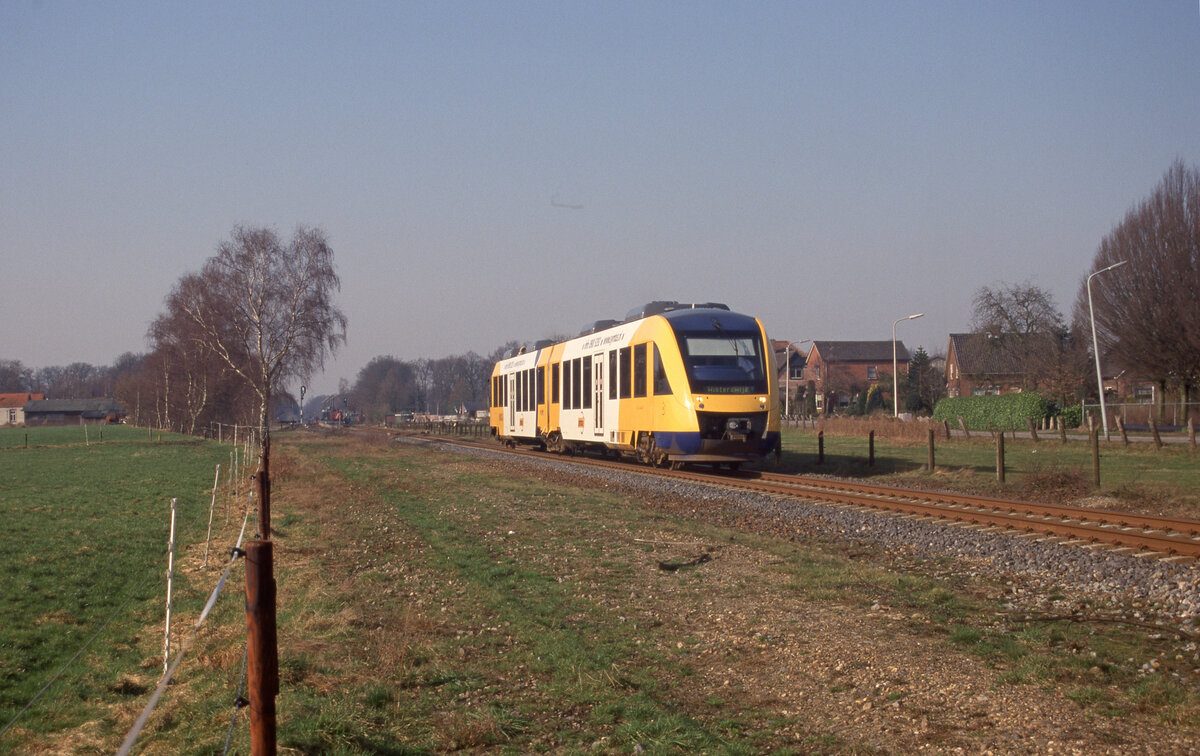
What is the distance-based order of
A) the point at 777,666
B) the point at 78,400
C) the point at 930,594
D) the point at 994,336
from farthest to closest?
the point at 78,400, the point at 994,336, the point at 930,594, the point at 777,666

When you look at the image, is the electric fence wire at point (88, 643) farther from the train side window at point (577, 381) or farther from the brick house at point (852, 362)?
the brick house at point (852, 362)

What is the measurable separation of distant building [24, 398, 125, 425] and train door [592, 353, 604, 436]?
435ft

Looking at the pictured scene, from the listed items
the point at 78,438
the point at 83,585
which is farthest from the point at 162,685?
the point at 78,438

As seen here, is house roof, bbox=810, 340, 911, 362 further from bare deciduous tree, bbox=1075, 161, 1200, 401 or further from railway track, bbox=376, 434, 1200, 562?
railway track, bbox=376, 434, 1200, 562

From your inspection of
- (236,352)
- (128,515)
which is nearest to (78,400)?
(236,352)

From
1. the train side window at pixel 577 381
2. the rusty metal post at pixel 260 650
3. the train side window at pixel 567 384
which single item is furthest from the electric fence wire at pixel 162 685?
the train side window at pixel 567 384

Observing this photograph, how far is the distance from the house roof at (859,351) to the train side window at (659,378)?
77363 millimetres

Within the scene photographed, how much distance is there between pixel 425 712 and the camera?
5.39m

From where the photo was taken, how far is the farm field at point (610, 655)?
4902mm

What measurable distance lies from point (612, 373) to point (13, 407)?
15426cm

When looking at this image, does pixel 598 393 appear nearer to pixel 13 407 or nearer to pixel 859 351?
pixel 859 351

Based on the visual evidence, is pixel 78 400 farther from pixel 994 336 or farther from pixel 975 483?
pixel 975 483

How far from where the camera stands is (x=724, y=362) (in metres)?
19.5

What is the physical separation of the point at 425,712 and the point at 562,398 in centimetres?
2252
